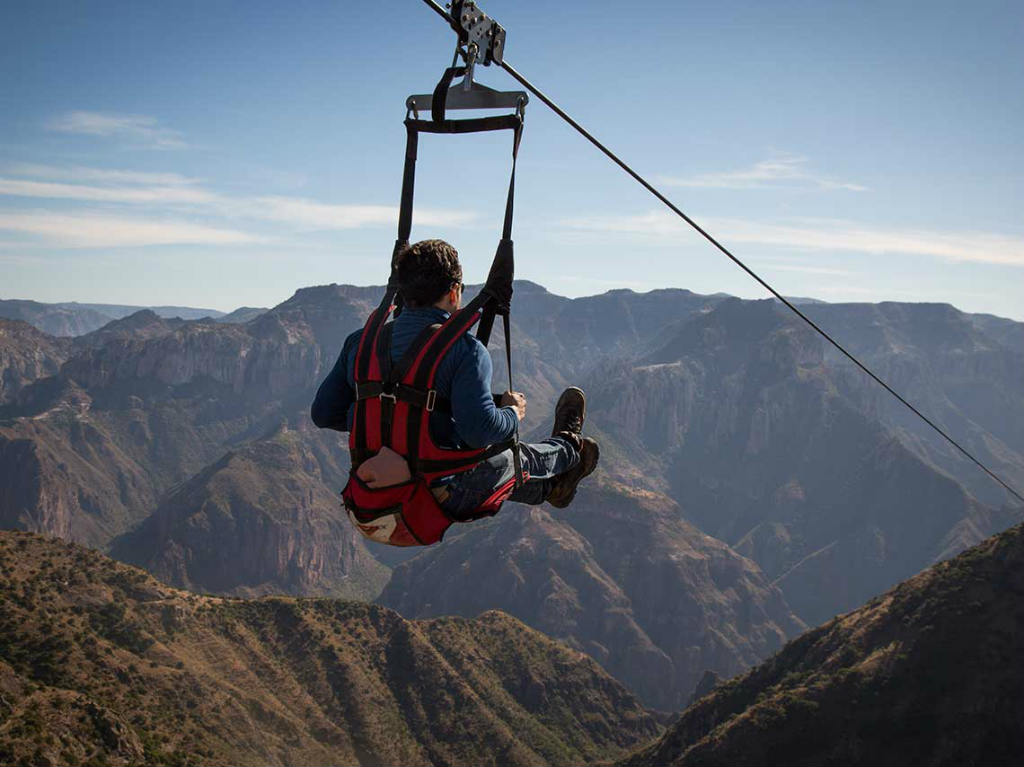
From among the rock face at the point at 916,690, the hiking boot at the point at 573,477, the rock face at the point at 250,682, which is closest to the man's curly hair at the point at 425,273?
the hiking boot at the point at 573,477

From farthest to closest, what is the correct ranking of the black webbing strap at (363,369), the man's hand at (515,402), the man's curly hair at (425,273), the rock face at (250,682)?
the rock face at (250,682)
the man's hand at (515,402)
the man's curly hair at (425,273)
the black webbing strap at (363,369)

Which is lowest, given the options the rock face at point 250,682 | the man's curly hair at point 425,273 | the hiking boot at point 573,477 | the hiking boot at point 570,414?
the rock face at point 250,682

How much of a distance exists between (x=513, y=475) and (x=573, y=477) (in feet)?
5.37

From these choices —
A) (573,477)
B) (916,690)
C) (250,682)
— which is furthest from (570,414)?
(250,682)

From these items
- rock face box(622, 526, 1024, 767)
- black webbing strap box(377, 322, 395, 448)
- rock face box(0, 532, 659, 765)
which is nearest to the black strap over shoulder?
black webbing strap box(377, 322, 395, 448)

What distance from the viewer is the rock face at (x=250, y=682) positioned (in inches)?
2164

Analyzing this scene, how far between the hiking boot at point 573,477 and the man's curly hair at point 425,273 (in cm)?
276

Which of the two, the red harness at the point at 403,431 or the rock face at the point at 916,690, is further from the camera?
the rock face at the point at 916,690

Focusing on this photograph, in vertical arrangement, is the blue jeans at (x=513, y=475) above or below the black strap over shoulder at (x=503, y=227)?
below

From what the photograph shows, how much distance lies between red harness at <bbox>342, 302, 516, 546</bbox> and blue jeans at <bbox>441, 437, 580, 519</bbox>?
3.9 inches

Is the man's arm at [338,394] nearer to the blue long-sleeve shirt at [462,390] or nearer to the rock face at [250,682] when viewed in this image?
the blue long-sleeve shirt at [462,390]

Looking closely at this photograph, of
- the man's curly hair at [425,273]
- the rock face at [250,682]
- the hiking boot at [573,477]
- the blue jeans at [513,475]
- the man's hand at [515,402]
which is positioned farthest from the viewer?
the rock face at [250,682]

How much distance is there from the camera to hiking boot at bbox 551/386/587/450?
941 centimetres

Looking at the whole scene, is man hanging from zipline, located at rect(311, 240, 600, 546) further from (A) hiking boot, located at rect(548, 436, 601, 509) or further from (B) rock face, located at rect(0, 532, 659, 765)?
(B) rock face, located at rect(0, 532, 659, 765)
